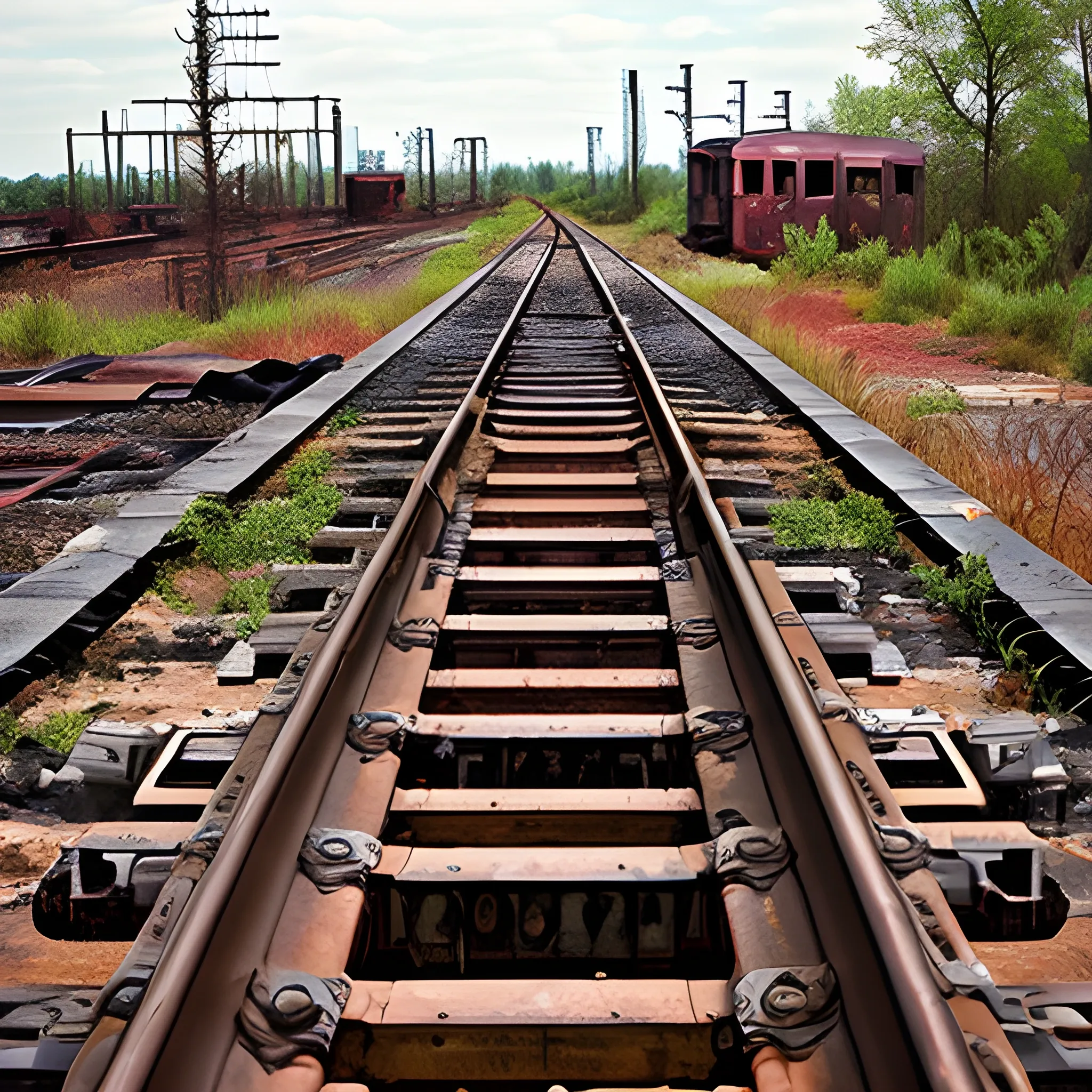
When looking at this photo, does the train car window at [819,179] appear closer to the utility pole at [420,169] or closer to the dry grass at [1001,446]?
the dry grass at [1001,446]

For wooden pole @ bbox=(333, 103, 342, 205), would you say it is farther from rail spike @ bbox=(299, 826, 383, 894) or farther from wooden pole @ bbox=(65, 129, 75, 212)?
rail spike @ bbox=(299, 826, 383, 894)

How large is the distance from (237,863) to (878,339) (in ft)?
41.3

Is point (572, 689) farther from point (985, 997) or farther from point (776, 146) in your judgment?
point (776, 146)

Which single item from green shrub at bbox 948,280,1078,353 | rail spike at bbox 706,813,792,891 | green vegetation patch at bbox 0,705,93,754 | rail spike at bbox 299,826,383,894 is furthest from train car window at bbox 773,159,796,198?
rail spike at bbox 299,826,383,894

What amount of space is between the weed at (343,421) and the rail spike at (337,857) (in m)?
4.70

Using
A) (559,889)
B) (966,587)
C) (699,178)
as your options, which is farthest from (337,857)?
(699,178)

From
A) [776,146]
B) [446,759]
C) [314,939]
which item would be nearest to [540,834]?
[446,759]

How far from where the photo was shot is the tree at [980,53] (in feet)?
71.7

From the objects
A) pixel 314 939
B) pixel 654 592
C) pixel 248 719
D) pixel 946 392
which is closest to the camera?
pixel 314 939

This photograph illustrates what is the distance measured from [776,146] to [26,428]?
16.5 meters

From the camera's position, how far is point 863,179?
21.8 metres

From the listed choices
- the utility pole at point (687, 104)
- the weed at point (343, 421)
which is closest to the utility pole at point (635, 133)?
the utility pole at point (687, 104)

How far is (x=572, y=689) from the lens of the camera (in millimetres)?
2996

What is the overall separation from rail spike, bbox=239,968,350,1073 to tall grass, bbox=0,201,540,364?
893 cm
